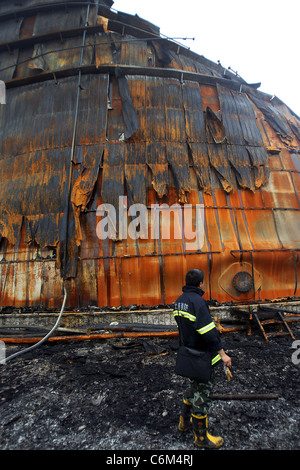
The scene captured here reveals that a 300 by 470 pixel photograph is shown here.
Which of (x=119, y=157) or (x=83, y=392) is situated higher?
(x=119, y=157)

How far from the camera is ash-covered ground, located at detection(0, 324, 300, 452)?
9.78 feet

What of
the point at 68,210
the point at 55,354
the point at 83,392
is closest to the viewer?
the point at 83,392

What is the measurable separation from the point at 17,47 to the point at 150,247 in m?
12.3

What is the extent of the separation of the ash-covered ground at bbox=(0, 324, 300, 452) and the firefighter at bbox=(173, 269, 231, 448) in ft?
0.94

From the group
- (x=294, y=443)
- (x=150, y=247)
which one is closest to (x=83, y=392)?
(x=294, y=443)

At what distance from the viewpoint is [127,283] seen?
295 inches

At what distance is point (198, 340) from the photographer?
2830mm

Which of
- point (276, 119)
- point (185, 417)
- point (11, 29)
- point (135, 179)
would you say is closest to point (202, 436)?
point (185, 417)

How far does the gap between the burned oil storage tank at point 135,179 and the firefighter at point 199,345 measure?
457 centimetres

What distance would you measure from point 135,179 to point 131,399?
21.0 ft

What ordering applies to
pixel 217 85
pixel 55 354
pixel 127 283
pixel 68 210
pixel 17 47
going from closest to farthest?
pixel 55 354, pixel 127 283, pixel 68 210, pixel 217 85, pixel 17 47

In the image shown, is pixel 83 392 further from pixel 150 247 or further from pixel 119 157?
pixel 119 157

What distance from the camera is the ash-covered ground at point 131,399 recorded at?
2.98 meters

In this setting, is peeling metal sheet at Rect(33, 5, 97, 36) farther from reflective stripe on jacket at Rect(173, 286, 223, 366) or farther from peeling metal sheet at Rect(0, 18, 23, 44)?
reflective stripe on jacket at Rect(173, 286, 223, 366)
